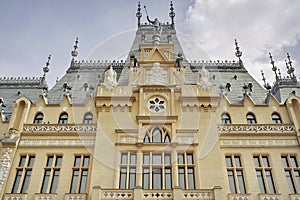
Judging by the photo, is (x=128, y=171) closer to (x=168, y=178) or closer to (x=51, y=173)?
(x=168, y=178)

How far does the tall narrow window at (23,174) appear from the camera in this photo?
24.4 meters

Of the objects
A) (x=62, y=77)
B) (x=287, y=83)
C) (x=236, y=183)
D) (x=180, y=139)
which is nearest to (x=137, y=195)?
(x=180, y=139)

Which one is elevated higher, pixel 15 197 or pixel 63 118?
pixel 63 118

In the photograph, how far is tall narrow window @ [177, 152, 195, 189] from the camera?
2333 centimetres

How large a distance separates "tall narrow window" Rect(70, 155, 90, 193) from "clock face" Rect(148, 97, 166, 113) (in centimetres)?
657

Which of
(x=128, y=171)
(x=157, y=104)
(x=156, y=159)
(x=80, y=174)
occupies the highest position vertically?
(x=157, y=104)

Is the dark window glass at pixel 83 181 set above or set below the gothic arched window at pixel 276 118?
below

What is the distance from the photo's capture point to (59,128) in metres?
27.2

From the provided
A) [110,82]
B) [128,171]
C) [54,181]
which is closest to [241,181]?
[128,171]

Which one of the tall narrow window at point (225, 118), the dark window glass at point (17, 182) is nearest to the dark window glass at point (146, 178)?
the tall narrow window at point (225, 118)

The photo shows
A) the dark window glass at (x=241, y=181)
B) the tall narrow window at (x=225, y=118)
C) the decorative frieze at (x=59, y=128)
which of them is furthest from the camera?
the tall narrow window at (x=225, y=118)

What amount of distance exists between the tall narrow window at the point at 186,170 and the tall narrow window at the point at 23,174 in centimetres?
1165

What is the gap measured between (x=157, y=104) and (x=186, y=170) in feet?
20.2

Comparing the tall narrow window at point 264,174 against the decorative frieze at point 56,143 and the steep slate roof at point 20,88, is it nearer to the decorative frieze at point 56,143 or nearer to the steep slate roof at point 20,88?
the decorative frieze at point 56,143
